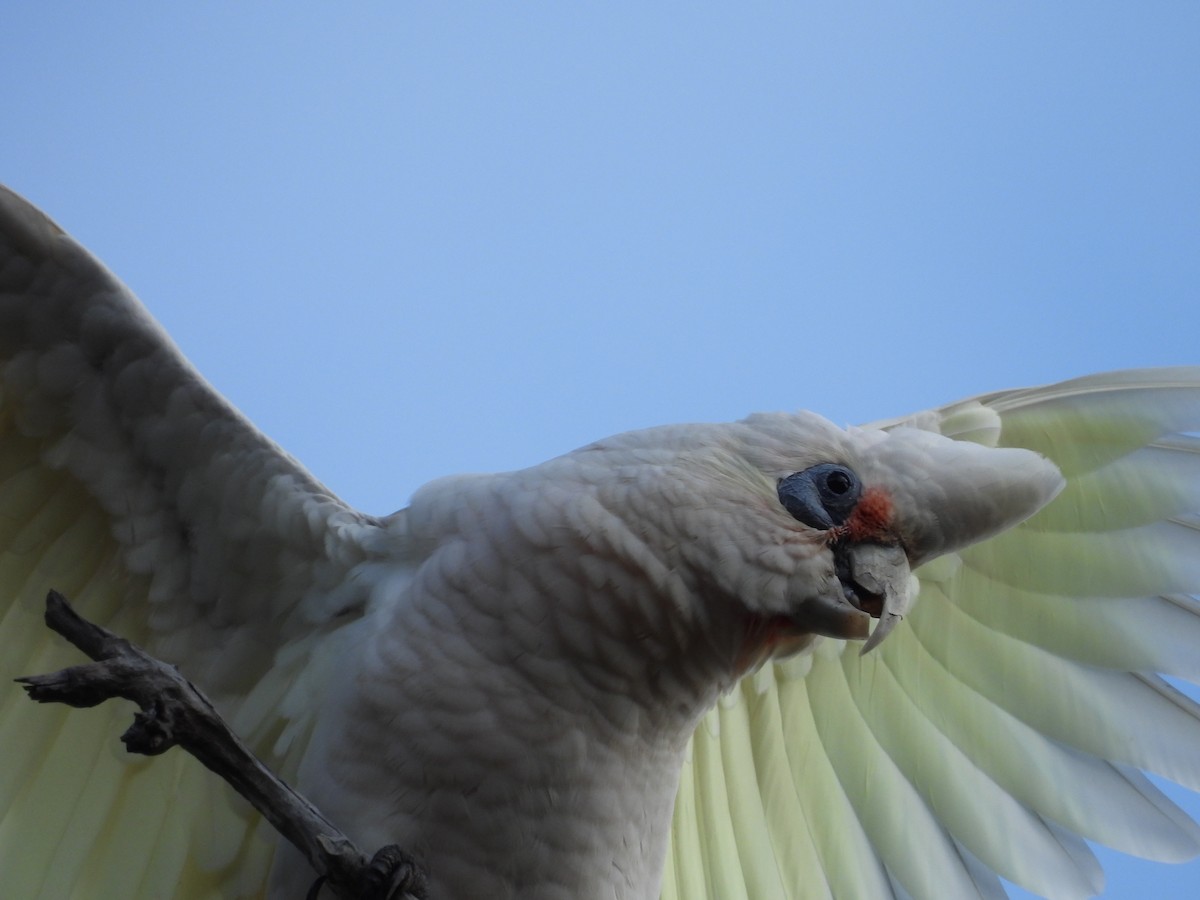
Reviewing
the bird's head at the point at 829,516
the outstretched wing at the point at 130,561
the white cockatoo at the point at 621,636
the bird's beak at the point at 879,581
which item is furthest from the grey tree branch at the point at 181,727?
the bird's beak at the point at 879,581

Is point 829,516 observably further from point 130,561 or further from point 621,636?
point 130,561

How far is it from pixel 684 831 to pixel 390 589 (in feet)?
2.78

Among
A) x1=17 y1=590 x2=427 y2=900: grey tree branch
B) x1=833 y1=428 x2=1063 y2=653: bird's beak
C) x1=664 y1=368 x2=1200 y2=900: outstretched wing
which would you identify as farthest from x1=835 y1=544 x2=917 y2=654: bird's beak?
x1=17 y1=590 x2=427 y2=900: grey tree branch

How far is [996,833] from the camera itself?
7.81ft

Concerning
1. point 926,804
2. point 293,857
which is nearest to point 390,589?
point 293,857

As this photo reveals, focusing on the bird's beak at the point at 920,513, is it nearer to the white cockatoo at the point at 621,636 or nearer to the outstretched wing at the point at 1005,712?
the white cockatoo at the point at 621,636

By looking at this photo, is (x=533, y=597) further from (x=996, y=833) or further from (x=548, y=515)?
(x=996, y=833)

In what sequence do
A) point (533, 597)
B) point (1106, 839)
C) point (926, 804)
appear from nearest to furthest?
point (533, 597), point (1106, 839), point (926, 804)

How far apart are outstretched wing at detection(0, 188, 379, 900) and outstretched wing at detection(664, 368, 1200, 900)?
0.85m

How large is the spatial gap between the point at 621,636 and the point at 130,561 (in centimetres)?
85

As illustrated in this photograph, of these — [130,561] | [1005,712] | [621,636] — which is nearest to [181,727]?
[621,636]

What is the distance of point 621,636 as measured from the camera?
1.81m

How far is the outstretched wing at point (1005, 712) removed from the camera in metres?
2.33

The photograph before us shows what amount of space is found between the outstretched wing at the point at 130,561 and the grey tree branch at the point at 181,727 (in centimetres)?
48
